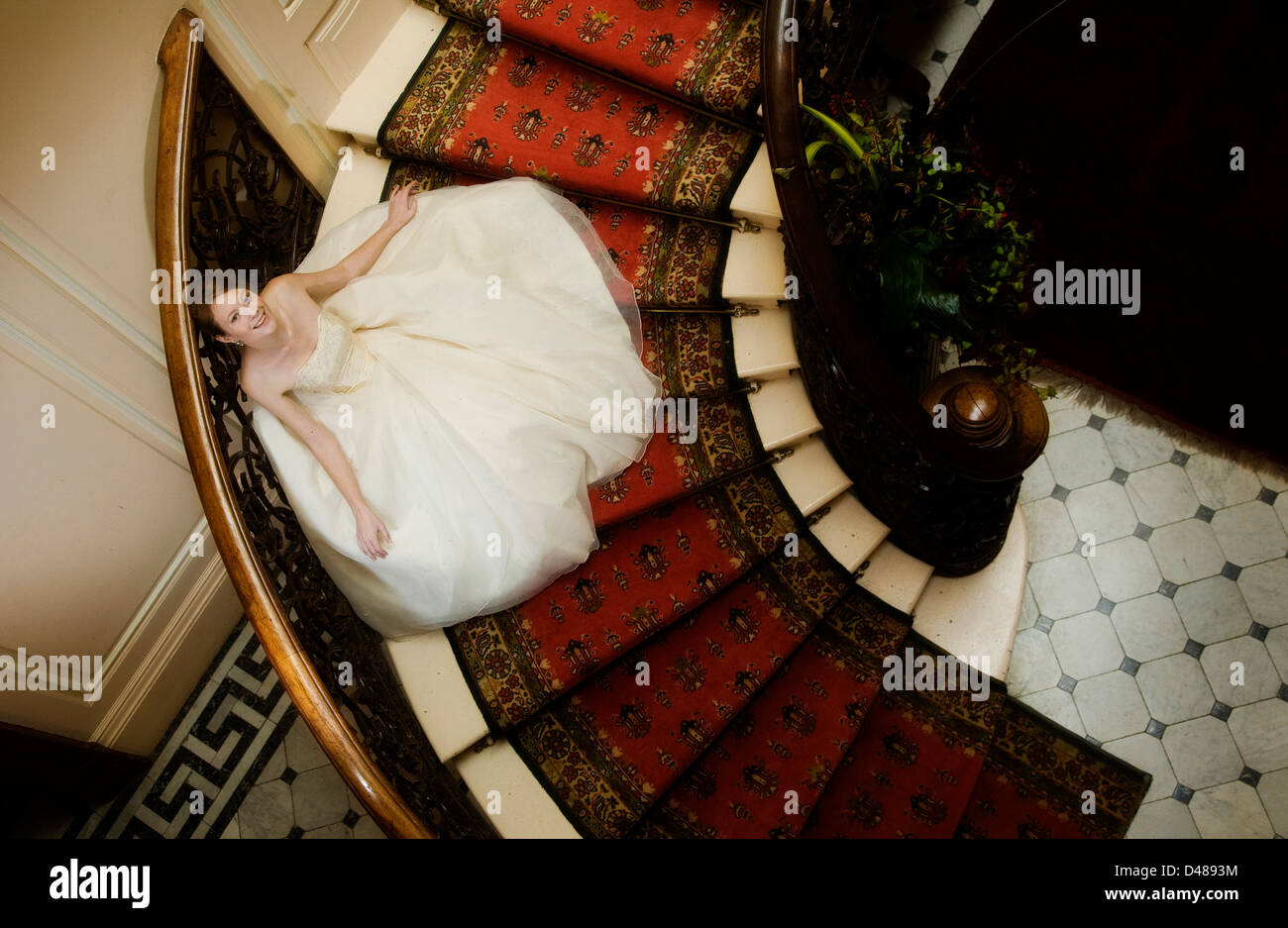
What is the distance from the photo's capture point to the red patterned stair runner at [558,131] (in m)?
3.47

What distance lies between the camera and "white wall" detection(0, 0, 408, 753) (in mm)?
2781

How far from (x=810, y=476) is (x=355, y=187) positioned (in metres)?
2.52

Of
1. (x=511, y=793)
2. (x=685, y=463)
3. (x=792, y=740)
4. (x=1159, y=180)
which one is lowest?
(x=792, y=740)

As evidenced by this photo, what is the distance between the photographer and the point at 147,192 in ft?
10.4

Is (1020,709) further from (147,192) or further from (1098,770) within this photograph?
(147,192)

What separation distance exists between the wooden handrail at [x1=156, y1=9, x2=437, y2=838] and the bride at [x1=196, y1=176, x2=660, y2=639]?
0.66 feet

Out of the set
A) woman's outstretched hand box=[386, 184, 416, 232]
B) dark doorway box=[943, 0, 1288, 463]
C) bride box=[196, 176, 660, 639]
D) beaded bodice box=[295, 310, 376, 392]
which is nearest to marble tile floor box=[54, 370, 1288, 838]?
dark doorway box=[943, 0, 1288, 463]

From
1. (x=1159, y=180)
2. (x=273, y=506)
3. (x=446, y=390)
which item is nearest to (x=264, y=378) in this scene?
(x=273, y=506)

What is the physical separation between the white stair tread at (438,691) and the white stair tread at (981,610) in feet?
6.79

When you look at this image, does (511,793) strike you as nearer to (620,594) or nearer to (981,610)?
(620,594)

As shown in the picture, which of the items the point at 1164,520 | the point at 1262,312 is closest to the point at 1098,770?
the point at 1164,520

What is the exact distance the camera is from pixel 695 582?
3.38m
